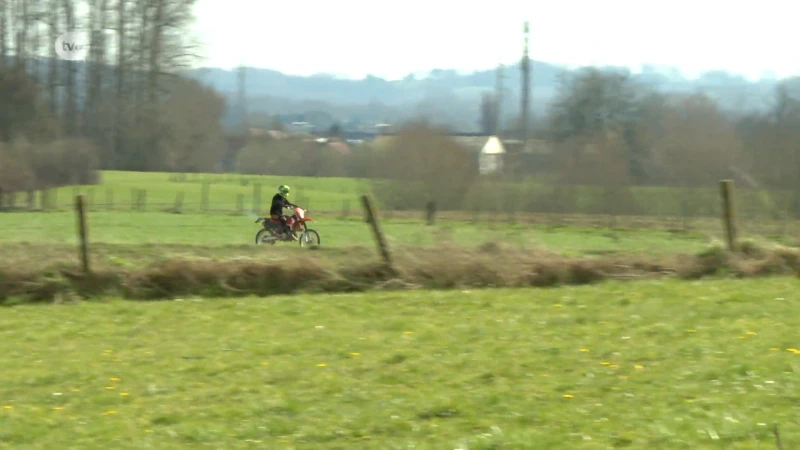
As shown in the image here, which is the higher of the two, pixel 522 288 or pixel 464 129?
pixel 464 129

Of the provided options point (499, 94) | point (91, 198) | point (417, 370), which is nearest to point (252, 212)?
point (91, 198)

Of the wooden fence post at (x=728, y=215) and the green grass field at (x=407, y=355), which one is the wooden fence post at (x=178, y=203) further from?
the wooden fence post at (x=728, y=215)

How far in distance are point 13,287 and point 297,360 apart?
665cm

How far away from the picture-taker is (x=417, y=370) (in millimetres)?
9055

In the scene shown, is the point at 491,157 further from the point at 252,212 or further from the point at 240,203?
the point at 252,212

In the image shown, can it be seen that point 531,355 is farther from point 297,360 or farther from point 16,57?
point 16,57

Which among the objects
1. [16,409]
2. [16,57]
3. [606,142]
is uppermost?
[16,57]

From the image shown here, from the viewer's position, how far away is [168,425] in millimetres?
7605

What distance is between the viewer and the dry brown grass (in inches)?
574

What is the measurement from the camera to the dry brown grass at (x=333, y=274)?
574 inches

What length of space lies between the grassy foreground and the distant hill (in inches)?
1529

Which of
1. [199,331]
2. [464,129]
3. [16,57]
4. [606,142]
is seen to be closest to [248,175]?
[464,129]

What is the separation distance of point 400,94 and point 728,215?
6659cm

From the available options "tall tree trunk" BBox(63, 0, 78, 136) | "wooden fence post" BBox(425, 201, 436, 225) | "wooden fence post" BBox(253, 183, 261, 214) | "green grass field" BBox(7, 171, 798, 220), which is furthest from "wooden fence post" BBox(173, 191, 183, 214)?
"tall tree trunk" BBox(63, 0, 78, 136)
